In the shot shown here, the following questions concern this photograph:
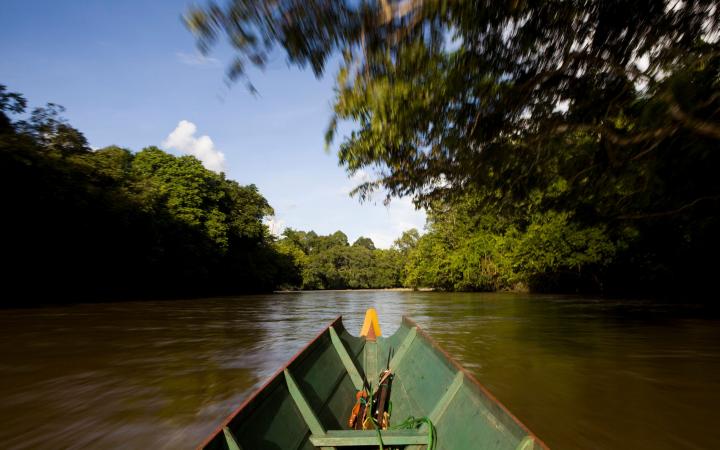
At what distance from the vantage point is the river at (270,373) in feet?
15.5

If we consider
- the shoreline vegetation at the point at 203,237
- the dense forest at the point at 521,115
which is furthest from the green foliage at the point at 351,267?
the dense forest at the point at 521,115

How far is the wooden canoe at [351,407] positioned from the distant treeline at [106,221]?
22.6 m

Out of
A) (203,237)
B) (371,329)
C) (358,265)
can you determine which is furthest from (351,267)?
(371,329)

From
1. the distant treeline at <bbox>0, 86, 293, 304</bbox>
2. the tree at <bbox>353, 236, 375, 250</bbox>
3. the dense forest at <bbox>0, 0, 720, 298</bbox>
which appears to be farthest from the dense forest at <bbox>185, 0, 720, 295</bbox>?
the tree at <bbox>353, 236, 375, 250</bbox>

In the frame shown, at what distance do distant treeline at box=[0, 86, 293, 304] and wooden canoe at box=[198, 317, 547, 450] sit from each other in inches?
888

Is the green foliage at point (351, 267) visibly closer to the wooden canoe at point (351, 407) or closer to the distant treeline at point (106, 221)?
the distant treeline at point (106, 221)

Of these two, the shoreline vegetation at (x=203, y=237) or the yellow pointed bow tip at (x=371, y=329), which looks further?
the shoreline vegetation at (x=203, y=237)

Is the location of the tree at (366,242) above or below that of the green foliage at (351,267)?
above

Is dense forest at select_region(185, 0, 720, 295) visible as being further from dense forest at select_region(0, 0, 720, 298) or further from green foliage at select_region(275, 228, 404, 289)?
green foliage at select_region(275, 228, 404, 289)

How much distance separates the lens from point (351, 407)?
4.93 metres

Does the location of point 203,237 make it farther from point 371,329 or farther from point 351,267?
point 351,267

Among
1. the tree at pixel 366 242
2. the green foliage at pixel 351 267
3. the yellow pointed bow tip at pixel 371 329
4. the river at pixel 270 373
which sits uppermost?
the tree at pixel 366 242

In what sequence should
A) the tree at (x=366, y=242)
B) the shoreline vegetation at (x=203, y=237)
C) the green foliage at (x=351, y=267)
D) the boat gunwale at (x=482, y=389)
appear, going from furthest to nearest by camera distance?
the tree at (x=366, y=242), the green foliage at (x=351, y=267), the shoreline vegetation at (x=203, y=237), the boat gunwale at (x=482, y=389)

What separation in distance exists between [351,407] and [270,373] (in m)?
3.19
